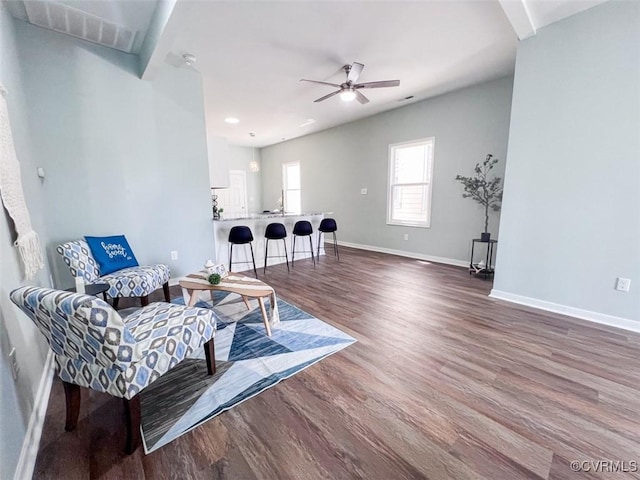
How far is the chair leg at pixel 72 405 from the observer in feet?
4.58

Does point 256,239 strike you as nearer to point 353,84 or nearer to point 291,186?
point 353,84

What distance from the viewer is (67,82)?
9.12 ft

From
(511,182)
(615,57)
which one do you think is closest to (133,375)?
(511,182)

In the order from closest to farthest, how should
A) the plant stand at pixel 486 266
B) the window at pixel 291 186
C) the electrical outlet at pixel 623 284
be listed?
the electrical outlet at pixel 623 284, the plant stand at pixel 486 266, the window at pixel 291 186

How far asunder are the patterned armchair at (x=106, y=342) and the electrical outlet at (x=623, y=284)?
3555 mm

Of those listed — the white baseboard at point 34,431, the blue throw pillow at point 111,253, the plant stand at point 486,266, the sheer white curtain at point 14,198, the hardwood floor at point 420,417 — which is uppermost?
the sheer white curtain at point 14,198

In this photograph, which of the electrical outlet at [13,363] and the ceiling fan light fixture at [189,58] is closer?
the electrical outlet at [13,363]

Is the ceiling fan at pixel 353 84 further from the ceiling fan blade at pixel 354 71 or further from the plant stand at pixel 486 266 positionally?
the plant stand at pixel 486 266

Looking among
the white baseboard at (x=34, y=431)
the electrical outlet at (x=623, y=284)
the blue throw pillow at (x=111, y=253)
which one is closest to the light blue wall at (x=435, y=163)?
the electrical outlet at (x=623, y=284)

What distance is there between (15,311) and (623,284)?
15.0 ft

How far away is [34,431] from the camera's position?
1.35 metres

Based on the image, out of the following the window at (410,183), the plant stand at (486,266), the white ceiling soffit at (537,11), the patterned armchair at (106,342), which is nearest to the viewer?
the patterned armchair at (106,342)

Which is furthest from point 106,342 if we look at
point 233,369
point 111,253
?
point 111,253

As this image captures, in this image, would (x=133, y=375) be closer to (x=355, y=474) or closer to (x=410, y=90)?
(x=355, y=474)
